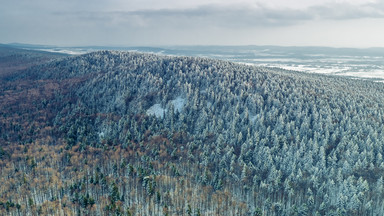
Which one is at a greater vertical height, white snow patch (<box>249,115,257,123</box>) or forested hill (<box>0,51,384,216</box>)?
white snow patch (<box>249,115,257,123</box>)

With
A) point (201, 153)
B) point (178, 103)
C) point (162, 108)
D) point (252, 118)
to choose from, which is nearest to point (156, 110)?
point (162, 108)

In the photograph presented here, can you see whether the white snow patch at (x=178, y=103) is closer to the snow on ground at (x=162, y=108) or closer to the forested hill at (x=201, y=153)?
the snow on ground at (x=162, y=108)

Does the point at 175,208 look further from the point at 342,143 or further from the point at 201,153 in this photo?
the point at 342,143

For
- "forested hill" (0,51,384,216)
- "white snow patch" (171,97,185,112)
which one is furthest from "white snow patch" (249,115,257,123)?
"white snow patch" (171,97,185,112)

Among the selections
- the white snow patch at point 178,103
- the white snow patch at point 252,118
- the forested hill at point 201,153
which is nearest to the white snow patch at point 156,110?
the forested hill at point 201,153

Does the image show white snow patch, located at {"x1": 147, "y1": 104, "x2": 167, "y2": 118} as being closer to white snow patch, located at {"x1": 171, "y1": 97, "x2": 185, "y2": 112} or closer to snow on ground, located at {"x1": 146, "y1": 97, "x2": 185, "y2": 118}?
snow on ground, located at {"x1": 146, "y1": 97, "x2": 185, "y2": 118}
